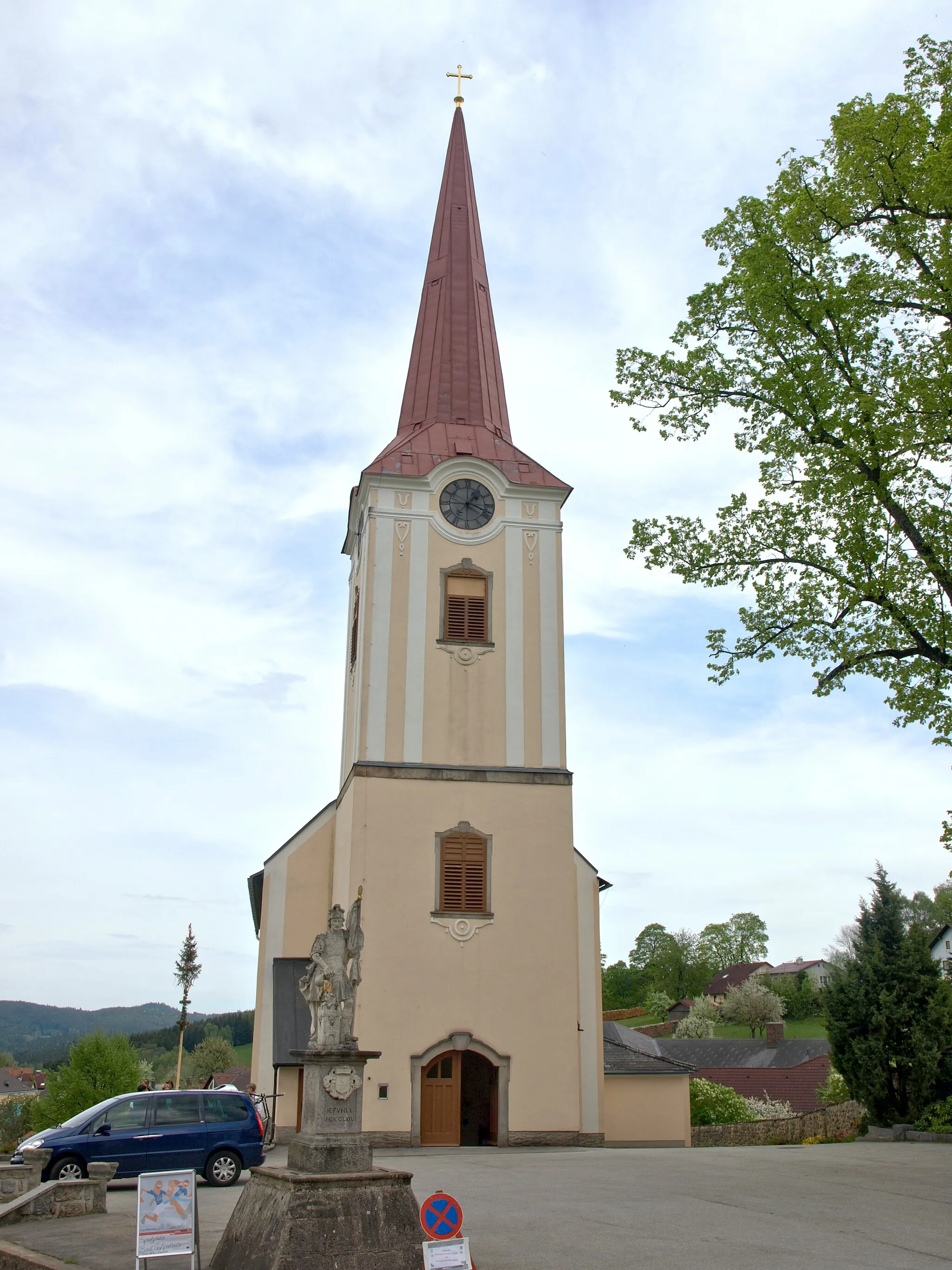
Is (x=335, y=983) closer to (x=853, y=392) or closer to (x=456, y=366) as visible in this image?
(x=853, y=392)

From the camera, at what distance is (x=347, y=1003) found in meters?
10.3

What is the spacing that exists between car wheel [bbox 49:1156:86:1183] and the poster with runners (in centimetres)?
708

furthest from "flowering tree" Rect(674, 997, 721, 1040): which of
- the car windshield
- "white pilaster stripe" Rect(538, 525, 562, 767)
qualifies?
the car windshield

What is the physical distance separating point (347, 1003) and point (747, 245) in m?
11.3

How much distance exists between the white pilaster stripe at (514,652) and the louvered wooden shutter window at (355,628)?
3.38 metres

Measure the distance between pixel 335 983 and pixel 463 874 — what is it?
11761mm

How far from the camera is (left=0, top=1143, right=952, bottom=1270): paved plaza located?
919cm

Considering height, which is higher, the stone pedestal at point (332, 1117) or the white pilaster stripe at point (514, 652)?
the white pilaster stripe at point (514, 652)

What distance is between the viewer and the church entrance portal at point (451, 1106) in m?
20.8

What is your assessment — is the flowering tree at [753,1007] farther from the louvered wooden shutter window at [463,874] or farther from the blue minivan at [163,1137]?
the blue minivan at [163,1137]

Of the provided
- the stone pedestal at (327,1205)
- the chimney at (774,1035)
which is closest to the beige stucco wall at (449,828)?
the stone pedestal at (327,1205)

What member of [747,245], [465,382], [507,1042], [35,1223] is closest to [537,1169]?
[507,1042]

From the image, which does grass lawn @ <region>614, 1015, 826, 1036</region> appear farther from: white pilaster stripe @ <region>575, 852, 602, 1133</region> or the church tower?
the church tower

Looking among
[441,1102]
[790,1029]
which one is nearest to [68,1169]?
[441,1102]
